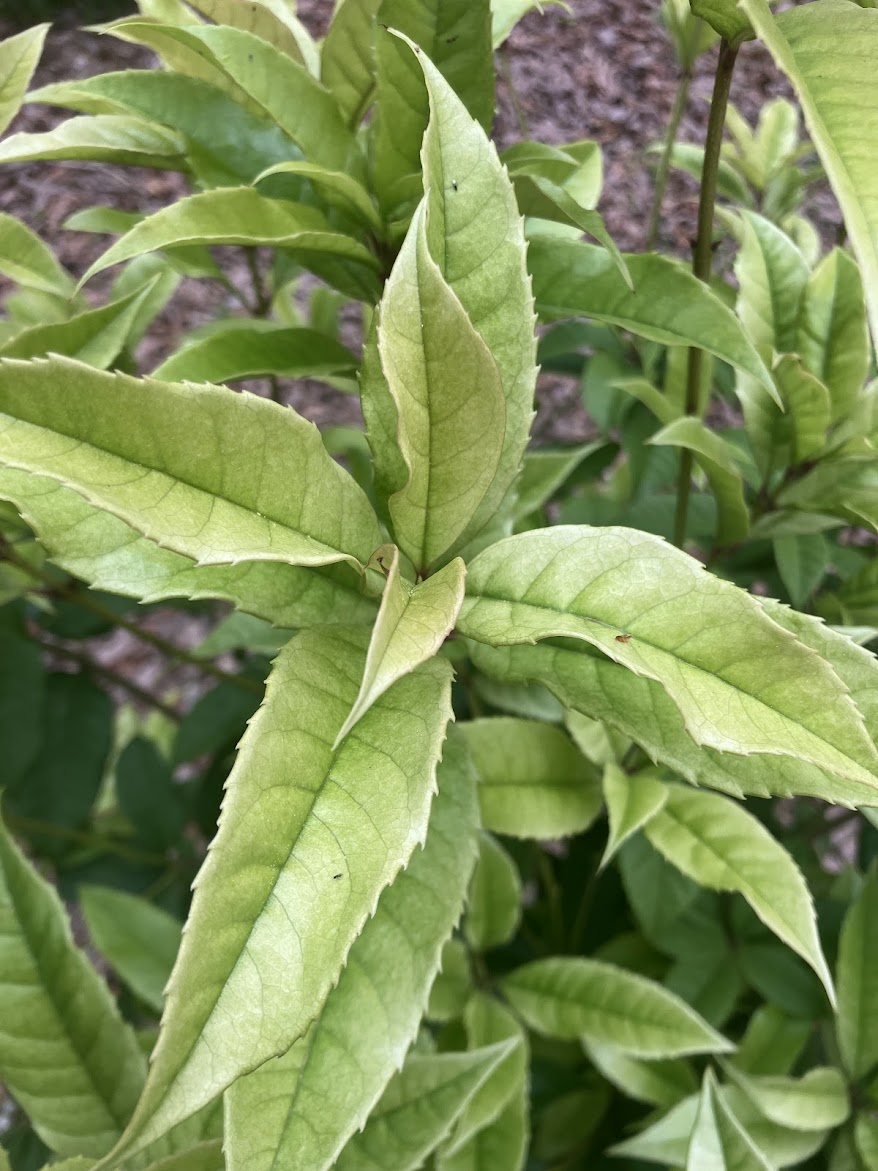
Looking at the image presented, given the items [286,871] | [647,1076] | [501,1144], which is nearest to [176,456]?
[286,871]

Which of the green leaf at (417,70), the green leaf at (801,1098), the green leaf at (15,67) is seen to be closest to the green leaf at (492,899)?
the green leaf at (801,1098)

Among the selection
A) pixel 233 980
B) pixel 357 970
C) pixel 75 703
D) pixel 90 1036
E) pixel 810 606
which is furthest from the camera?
pixel 75 703

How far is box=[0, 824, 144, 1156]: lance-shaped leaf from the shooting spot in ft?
1.81

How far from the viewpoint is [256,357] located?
0.59 metres

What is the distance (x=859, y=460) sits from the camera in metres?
0.65

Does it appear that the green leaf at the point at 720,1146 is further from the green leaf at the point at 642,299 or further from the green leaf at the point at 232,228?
the green leaf at the point at 232,228

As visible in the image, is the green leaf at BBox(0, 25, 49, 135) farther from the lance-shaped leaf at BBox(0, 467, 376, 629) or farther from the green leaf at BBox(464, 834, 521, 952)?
the green leaf at BBox(464, 834, 521, 952)

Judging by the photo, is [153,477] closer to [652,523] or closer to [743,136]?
[652,523]

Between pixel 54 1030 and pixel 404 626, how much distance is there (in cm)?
40

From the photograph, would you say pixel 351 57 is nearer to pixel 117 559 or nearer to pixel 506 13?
pixel 506 13

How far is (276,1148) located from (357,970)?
0.08 metres

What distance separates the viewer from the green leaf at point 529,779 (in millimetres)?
692

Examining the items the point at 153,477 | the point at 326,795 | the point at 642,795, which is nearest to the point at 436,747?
the point at 326,795

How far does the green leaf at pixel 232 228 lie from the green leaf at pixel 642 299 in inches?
4.7
